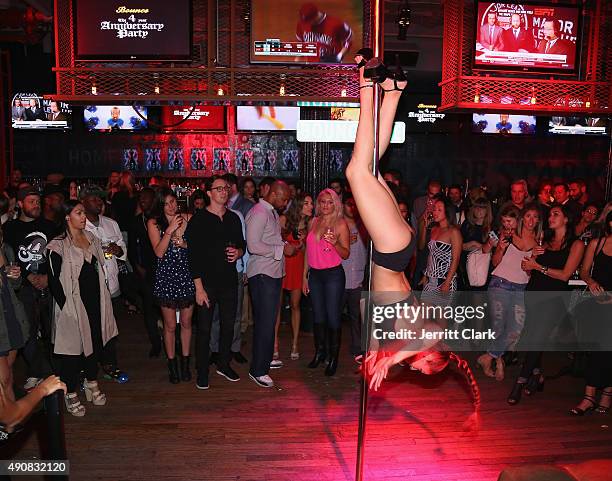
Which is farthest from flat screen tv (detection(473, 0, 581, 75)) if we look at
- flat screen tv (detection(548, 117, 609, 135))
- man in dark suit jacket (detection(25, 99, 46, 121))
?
man in dark suit jacket (detection(25, 99, 46, 121))

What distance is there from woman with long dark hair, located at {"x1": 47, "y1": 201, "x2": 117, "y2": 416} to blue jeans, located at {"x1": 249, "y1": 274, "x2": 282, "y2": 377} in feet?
4.08

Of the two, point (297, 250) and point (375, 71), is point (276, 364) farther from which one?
point (375, 71)

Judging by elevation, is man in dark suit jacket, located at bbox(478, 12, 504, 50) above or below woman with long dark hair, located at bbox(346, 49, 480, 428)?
above

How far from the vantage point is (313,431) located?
4.47m

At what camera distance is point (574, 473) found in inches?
98.3

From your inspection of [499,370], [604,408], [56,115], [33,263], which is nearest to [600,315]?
[604,408]

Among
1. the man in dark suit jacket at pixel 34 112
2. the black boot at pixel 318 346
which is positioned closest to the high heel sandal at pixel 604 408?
the black boot at pixel 318 346

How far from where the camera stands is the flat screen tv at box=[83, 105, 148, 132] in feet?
38.1

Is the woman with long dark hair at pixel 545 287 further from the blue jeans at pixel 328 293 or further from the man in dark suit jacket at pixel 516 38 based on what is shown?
the man in dark suit jacket at pixel 516 38

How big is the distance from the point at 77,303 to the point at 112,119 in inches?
312

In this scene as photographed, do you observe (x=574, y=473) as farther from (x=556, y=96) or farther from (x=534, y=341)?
(x=556, y=96)

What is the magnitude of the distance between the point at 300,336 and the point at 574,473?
4600 millimetres

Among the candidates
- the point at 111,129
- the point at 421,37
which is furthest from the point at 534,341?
the point at 111,129

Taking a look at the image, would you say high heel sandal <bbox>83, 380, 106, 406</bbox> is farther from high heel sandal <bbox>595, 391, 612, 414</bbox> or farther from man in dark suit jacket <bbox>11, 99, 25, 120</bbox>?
man in dark suit jacket <bbox>11, 99, 25, 120</bbox>
